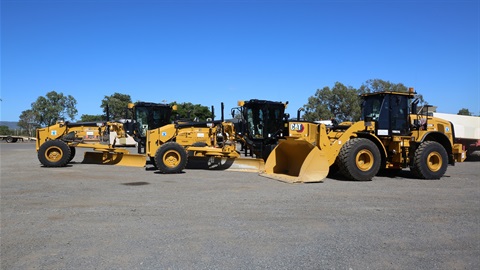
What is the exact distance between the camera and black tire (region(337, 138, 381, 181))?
37.9 ft

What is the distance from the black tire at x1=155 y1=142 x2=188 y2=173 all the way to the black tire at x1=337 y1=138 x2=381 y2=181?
567 cm

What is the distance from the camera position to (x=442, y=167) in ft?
41.5

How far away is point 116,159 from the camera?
16828 millimetres

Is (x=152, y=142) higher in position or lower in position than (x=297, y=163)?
higher

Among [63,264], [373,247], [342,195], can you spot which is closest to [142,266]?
[63,264]

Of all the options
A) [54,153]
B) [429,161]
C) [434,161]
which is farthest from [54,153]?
[434,161]

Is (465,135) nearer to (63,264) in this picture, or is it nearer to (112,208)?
(112,208)

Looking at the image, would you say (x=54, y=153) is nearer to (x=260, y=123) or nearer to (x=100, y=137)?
(x=100, y=137)

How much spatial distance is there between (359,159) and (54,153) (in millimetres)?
12468

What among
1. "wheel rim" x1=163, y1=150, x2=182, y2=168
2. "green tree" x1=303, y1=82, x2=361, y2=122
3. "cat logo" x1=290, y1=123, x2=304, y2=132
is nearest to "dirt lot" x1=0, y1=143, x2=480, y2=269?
"cat logo" x1=290, y1=123, x2=304, y2=132

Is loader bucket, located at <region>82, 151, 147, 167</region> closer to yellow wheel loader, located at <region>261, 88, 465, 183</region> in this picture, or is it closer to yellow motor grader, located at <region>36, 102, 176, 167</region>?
yellow motor grader, located at <region>36, 102, 176, 167</region>

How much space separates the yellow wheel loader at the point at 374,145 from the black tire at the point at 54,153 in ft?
29.4

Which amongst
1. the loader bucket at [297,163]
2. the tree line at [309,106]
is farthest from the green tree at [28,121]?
the loader bucket at [297,163]

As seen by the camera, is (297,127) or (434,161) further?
(434,161)
